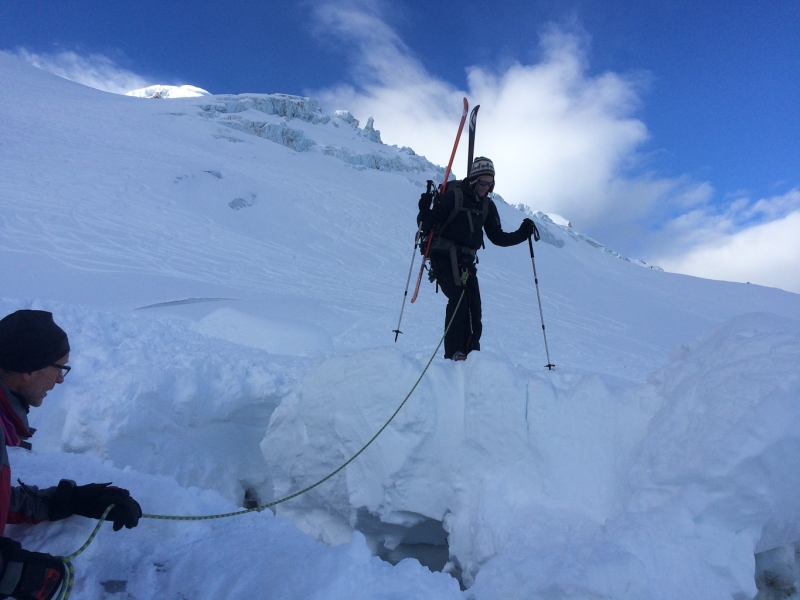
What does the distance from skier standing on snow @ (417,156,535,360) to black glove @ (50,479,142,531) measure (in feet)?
9.62

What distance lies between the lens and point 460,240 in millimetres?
4406

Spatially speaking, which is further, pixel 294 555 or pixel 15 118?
pixel 15 118

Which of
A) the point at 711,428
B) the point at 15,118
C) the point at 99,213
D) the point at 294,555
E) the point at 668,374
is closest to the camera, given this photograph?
the point at 294,555

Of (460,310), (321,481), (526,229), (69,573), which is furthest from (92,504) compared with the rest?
(526,229)

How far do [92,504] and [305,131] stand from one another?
140 ft

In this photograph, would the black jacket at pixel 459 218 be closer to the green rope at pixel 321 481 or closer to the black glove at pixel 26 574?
the green rope at pixel 321 481

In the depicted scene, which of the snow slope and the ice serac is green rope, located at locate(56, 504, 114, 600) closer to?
the snow slope

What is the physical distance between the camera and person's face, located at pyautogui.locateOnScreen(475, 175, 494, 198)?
4.33 meters

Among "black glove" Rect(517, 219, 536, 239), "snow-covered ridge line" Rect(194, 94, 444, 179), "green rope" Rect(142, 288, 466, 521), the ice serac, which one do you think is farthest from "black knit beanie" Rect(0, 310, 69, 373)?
"snow-covered ridge line" Rect(194, 94, 444, 179)

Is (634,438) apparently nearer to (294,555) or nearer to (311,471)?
(294,555)

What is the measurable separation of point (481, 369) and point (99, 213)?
14.6 m

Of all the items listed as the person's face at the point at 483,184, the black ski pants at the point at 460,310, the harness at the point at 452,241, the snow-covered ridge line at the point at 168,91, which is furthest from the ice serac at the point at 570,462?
the snow-covered ridge line at the point at 168,91

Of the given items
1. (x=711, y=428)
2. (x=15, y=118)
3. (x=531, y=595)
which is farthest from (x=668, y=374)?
(x=15, y=118)

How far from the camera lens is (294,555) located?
1.83 m
